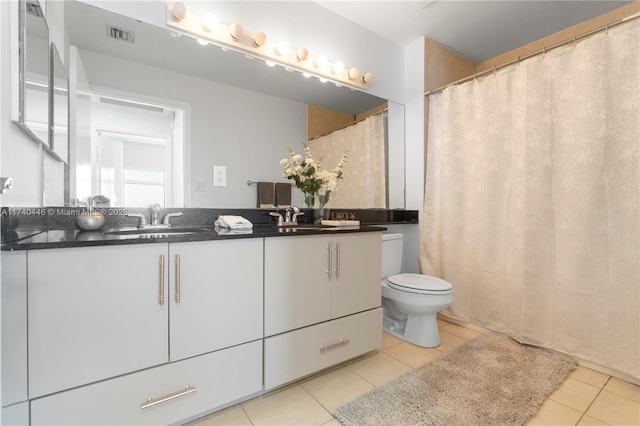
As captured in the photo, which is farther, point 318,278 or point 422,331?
point 422,331

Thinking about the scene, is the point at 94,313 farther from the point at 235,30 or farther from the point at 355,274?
the point at 235,30

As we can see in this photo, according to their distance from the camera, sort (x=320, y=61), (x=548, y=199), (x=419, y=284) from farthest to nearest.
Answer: (x=320, y=61), (x=419, y=284), (x=548, y=199)

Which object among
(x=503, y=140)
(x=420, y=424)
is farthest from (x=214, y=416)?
(x=503, y=140)

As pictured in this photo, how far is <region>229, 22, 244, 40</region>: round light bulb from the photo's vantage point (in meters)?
1.73

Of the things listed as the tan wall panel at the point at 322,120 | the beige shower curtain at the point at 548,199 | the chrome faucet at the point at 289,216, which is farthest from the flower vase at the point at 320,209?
the beige shower curtain at the point at 548,199

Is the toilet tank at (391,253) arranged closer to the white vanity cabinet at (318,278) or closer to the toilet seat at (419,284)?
the toilet seat at (419,284)

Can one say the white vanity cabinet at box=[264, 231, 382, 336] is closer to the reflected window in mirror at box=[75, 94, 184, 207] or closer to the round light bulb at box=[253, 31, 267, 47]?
the reflected window in mirror at box=[75, 94, 184, 207]

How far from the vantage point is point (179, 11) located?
5.12ft

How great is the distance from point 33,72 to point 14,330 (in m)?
0.90

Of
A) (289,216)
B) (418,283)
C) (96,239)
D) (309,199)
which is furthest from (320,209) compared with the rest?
(96,239)

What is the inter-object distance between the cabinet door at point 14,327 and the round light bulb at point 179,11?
137cm

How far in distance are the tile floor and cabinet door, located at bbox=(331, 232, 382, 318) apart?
1.18ft

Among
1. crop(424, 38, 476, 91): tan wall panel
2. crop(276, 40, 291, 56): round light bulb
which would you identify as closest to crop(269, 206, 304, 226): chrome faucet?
crop(276, 40, 291, 56): round light bulb

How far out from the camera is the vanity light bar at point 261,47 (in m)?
1.61
